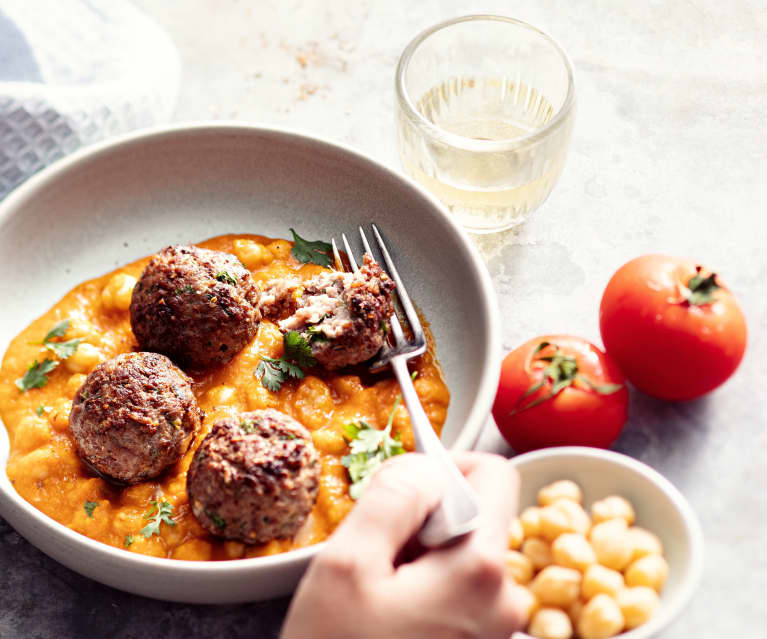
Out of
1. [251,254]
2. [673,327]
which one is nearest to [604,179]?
[673,327]

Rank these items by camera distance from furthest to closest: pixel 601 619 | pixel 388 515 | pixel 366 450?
pixel 366 450 < pixel 601 619 < pixel 388 515

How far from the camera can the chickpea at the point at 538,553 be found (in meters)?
3.60

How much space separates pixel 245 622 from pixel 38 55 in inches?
130

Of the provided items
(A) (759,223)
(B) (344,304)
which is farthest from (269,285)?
(A) (759,223)

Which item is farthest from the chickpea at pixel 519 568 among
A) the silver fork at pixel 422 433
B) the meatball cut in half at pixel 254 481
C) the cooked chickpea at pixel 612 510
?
the meatball cut in half at pixel 254 481

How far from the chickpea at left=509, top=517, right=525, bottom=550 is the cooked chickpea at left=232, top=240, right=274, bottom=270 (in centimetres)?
177

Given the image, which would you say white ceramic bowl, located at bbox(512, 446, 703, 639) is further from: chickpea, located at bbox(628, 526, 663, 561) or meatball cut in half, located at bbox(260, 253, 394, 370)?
meatball cut in half, located at bbox(260, 253, 394, 370)

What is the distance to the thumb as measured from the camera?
2.99 meters

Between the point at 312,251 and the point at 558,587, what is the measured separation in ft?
6.59

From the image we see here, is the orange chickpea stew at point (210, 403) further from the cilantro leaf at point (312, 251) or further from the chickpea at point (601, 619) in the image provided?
the chickpea at point (601, 619)

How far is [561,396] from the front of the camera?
3912 millimetres

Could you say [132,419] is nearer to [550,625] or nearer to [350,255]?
[350,255]

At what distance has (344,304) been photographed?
13.2 feet

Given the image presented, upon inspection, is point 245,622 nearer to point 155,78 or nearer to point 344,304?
point 344,304
